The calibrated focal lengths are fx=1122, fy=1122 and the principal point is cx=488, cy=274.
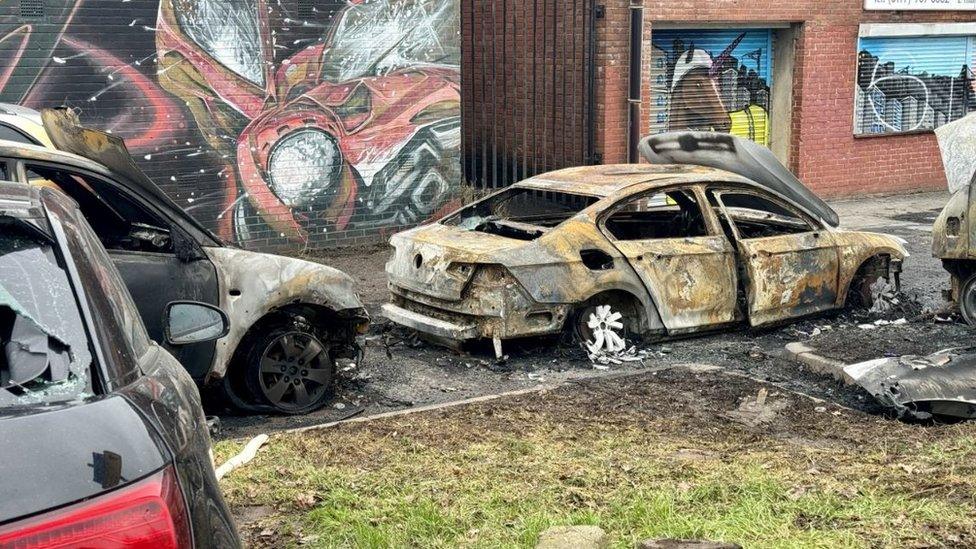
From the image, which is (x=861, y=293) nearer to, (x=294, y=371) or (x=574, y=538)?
(x=294, y=371)

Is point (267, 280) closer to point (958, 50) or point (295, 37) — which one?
point (295, 37)

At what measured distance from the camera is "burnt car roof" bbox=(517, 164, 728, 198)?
9062mm

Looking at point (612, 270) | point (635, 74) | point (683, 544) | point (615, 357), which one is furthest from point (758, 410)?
point (635, 74)

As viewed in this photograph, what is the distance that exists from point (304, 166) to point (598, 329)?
19.3ft

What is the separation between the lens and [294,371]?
24.2 ft

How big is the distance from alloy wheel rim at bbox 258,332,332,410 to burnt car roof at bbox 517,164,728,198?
274 cm

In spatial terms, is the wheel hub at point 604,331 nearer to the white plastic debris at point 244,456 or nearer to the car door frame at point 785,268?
the car door frame at point 785,268

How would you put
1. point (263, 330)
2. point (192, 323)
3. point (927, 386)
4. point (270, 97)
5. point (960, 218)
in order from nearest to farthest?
point (192, 323) < point (927, 386) < point (263, 330) < point (960, 218) < point (270, 97)

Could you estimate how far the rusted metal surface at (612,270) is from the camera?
829cm

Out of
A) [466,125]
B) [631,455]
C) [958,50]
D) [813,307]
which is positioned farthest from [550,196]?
[958,50]

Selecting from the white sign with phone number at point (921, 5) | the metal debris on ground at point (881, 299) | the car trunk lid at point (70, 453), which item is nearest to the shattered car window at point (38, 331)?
the car trunk lid at point (70, 453)

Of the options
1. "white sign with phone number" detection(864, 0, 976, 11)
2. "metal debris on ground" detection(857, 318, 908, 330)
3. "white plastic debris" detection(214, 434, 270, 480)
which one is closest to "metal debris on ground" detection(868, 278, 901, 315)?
"metal debris on ground" detection(857, 318, 908, 330)

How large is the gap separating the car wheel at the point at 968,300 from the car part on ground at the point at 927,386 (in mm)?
2693

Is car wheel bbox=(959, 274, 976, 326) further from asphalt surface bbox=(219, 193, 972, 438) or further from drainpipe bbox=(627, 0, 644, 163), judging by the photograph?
drainpipe bbox=(627, 0, 644, 163)
